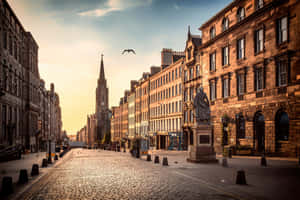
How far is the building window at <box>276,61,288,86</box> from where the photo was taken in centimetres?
2734

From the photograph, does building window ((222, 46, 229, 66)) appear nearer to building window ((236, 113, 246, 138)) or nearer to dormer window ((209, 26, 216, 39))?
dormer window ((209, 26, 216, 39))

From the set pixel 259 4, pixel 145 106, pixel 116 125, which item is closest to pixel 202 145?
pixel 259 4

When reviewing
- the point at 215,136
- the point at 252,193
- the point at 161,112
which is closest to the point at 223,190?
the point at 252,193

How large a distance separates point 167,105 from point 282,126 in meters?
35.6

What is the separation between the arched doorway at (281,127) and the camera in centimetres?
2716

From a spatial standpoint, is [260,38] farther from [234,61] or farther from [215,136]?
[215,136]

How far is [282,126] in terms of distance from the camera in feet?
90.6

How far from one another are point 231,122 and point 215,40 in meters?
10.8

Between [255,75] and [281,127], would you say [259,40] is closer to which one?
[255,75]

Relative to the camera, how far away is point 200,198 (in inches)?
420

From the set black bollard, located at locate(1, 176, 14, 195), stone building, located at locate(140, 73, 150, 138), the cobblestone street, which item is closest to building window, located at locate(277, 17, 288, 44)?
the cobblestone street

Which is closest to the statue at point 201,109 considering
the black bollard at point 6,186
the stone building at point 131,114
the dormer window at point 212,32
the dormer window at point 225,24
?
the black bollard at point 6,186

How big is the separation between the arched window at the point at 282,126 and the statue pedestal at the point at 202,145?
776 cm

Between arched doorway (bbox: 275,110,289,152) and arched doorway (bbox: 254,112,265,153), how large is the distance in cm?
229
